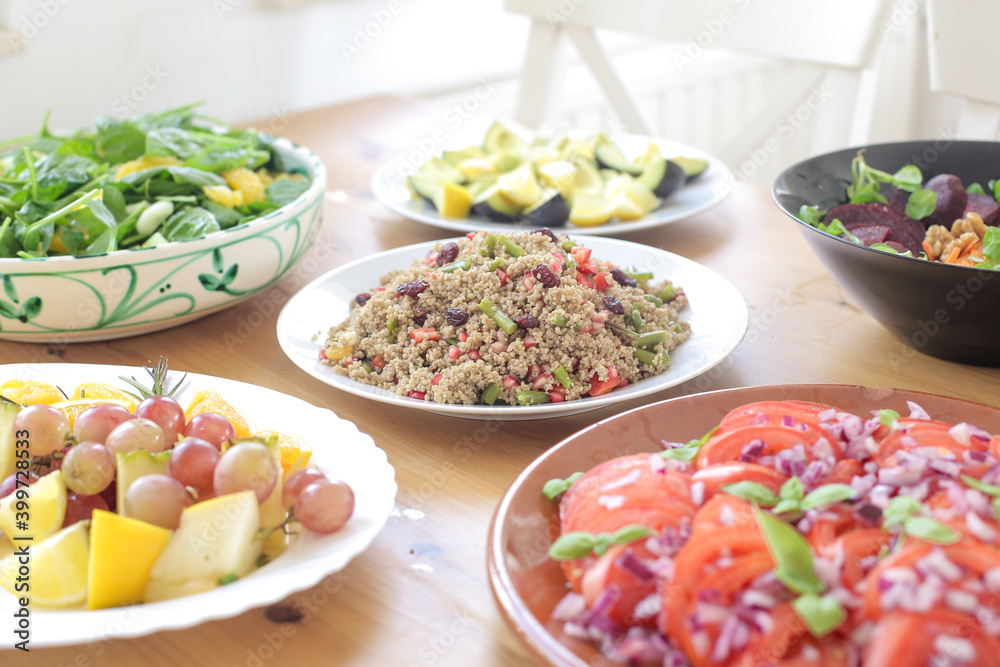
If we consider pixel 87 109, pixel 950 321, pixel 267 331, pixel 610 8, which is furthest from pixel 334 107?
pixel 950 321

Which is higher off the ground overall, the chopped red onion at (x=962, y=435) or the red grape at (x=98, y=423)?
the chopped red onion at (x=962, y=435)

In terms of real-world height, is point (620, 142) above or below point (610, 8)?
below

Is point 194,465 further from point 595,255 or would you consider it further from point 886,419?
point 595,255

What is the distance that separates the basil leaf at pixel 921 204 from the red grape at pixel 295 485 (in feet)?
3.20

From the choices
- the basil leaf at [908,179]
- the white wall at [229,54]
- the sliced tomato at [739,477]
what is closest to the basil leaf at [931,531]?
the sliced tomato at [739,477]

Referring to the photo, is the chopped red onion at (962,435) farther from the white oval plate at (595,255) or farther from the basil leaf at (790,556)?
the white oval plate at (595,255)

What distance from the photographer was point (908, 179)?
127 centimetres

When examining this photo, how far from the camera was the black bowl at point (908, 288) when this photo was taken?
0.94 metres

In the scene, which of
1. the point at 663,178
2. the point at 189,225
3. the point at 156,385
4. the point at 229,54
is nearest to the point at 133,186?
the point at 189,225

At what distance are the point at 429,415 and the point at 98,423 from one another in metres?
0.39

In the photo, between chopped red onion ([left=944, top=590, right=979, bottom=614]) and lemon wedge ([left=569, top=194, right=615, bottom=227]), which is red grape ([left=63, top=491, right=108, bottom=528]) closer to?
chopped red onion ([left=944, top=590, right=979, bottom=614])

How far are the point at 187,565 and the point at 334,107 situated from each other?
2033 millimetres

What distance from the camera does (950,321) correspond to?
1.01 m

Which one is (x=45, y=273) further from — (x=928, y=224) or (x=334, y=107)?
(x=334, y=107)
